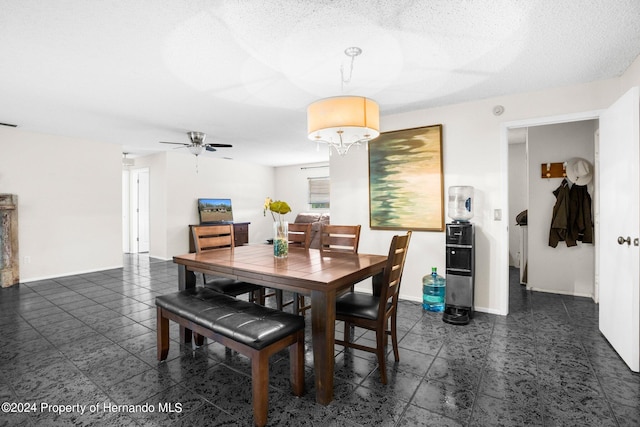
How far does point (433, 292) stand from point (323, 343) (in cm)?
220

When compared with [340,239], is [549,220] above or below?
above

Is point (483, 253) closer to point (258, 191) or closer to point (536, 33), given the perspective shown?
point (536, 33)

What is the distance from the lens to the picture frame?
3.76m

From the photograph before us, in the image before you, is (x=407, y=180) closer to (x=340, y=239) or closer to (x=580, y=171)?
(x=340, y=239)

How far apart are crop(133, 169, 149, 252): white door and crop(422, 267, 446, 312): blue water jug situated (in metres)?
6.82

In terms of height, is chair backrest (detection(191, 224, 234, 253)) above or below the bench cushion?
above

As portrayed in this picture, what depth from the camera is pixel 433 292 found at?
11.9ft

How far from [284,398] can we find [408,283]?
8.09 ft

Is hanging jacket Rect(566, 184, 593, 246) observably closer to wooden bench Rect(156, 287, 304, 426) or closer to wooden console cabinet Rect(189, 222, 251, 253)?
wooden bench Rect(156, 287, 304, 426)

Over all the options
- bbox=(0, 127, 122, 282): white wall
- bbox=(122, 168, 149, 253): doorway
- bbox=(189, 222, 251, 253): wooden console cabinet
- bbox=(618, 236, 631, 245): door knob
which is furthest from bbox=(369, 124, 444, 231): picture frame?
bbox=(122, 168, 149, 253): doorway

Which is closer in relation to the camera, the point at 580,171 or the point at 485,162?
the point at 485,162

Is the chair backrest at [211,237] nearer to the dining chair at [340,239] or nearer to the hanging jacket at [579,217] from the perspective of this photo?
the dining chair at [340,239]

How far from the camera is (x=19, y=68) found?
2.65 meters

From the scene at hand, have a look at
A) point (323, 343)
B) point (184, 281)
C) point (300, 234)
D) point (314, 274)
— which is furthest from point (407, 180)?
point (184, 281)
